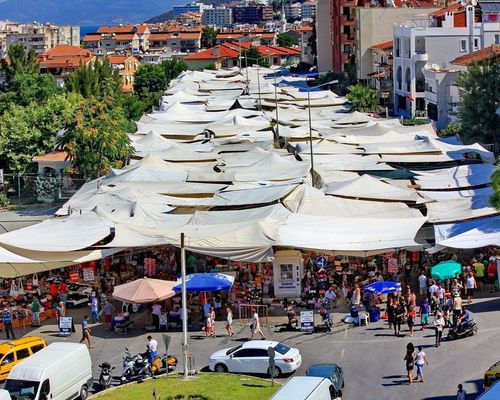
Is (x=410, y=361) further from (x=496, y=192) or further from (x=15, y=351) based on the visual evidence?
(x=496, y=192)

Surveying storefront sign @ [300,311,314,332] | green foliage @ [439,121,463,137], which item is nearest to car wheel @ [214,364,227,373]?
storefront sign @ [300,311,314,332]

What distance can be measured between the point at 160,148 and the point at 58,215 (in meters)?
17.3

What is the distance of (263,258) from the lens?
30359mm

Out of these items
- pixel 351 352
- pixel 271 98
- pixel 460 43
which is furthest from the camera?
pixel 271 98

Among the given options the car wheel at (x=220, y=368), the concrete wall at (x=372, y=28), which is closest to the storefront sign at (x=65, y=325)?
the car wheel at (x=220, y=368)

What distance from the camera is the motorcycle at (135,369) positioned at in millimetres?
24453

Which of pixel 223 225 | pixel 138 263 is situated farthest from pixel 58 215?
pixel 223 225

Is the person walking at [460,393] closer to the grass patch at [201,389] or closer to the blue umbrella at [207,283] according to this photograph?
the grass patch at [201,389]

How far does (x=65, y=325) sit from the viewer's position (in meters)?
28.9

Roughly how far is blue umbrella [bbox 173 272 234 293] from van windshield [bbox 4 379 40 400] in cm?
780

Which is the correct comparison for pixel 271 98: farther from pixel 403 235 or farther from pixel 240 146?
pixel 403 235

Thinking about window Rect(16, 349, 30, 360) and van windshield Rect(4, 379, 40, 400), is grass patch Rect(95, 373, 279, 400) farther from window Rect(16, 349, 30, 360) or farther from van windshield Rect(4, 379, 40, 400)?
window Rect(16, 349, 30, 360)

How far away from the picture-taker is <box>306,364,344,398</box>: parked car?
72.9ft

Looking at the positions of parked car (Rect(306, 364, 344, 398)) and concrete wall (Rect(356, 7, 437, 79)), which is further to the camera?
concrete wall (Rect(356, 7, 437, 79))
